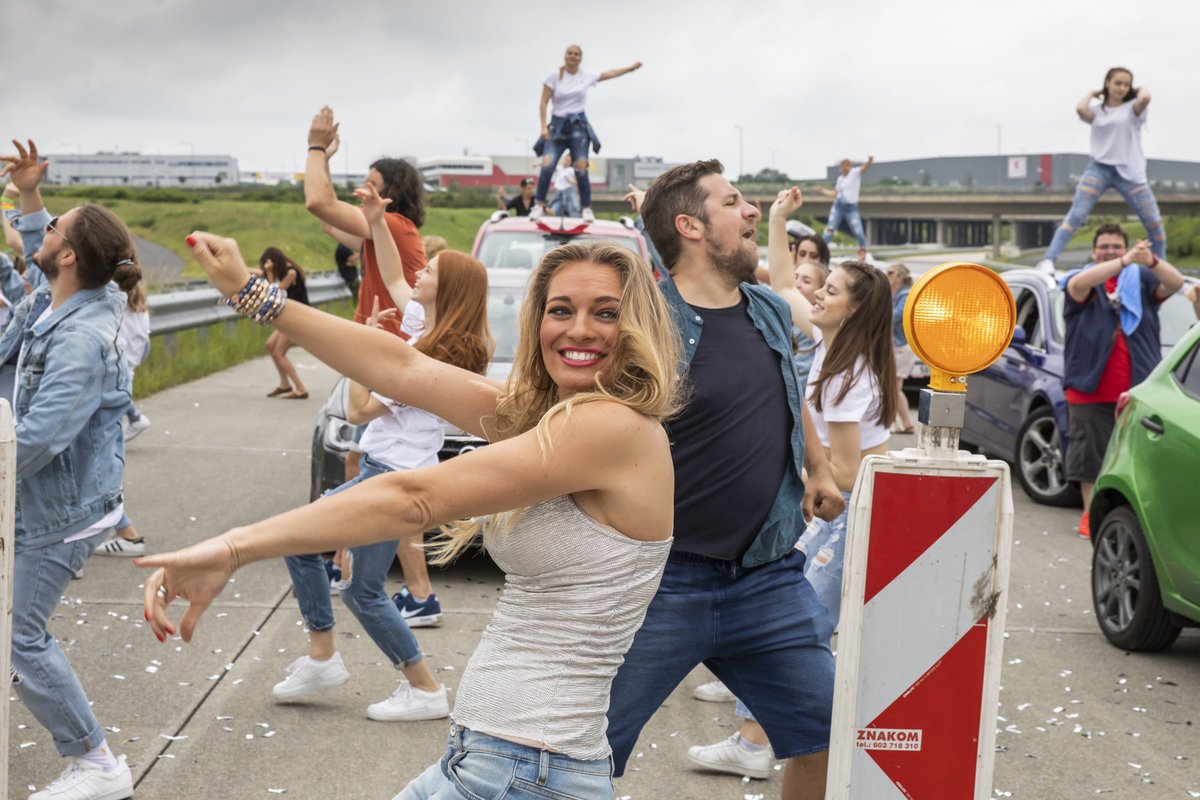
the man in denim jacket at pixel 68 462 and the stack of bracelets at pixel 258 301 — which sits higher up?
the stack of bracelets at pixel 258 301

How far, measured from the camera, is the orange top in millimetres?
6996

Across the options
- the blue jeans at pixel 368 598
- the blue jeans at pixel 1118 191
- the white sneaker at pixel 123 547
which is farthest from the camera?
the blue jeans at pixel 1118 191

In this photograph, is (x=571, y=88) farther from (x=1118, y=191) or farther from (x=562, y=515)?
(x=562, y=515)

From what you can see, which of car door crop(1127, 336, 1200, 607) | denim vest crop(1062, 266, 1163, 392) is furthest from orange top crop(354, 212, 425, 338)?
denim vest crop(1062, 266, 1163, 392)

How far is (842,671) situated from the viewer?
3291 mm

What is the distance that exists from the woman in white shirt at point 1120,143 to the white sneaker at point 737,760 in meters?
9.31

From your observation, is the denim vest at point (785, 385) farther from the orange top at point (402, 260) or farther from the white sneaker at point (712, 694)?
the orange top at point (402, 260)

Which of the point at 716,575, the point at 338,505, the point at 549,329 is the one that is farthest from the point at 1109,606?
the point at 338,505

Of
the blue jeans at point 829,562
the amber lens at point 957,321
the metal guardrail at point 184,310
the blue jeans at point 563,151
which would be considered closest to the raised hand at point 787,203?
the blue jeans at point 829,562

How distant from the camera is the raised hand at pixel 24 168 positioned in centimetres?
581

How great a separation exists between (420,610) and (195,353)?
461 inches

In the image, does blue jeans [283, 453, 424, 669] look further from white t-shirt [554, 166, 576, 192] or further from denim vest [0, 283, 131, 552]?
white t-shirt [554, 166, 576, 192]

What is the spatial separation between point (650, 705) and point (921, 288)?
122 centimetres

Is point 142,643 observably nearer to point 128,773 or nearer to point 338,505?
point 128,773
